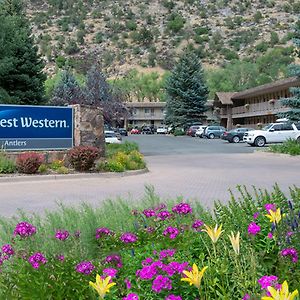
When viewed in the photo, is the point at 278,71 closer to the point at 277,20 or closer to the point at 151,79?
the point at 151,79

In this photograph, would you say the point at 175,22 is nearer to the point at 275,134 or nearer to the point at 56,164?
the point at 275,134

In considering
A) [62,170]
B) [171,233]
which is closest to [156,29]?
[62,170]

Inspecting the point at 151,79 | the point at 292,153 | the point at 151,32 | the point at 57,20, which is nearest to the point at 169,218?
the point at 292,153

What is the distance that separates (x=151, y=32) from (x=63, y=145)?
153 metres

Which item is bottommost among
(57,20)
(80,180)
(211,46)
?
(80,180)

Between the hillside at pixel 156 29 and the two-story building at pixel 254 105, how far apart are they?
6232 centimetres

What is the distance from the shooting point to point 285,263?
3359 mm

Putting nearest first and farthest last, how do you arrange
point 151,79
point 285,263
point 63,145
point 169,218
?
point 285,263 < point 169,218 < point 63,145 < point 151,79

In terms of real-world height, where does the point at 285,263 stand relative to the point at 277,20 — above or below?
below

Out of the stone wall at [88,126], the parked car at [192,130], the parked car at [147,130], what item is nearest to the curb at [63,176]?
the stone wall at [88,126]

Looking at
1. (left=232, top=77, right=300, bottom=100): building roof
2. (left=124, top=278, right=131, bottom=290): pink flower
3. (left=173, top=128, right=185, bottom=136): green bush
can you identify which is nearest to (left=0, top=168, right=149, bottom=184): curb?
(left=124, top=278, right=131, bottom=290): pink flower

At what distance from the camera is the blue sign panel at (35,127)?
1845cm

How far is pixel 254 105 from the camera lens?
232 feet

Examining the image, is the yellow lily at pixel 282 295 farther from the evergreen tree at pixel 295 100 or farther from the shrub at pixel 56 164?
the evergreen tree at pixel 295 100
